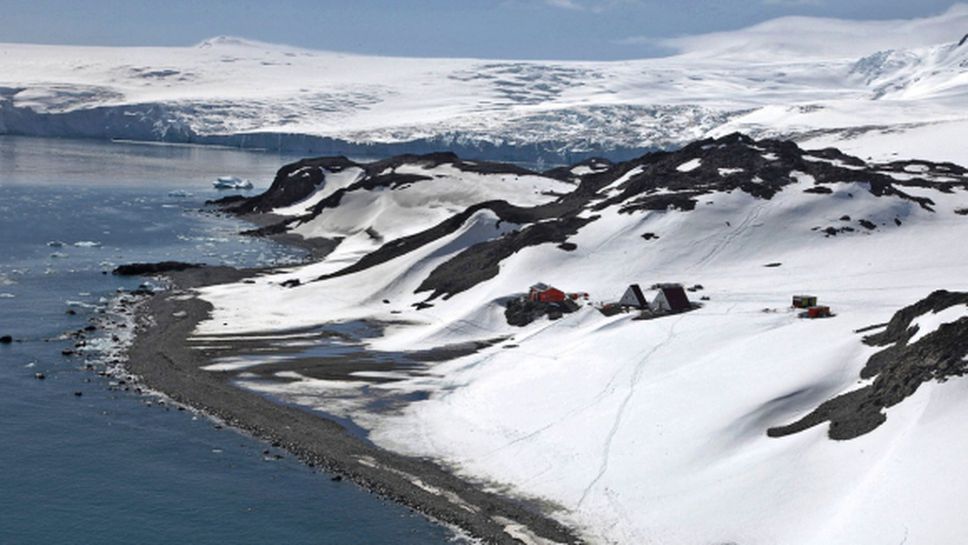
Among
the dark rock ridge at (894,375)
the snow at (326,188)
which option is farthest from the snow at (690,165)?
the snow at (326,188)

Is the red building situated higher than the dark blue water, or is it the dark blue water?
the red building

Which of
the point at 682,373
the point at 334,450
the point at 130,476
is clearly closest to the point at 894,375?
the point at 682,373

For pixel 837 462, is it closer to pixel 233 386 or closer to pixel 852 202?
pixel 233 386


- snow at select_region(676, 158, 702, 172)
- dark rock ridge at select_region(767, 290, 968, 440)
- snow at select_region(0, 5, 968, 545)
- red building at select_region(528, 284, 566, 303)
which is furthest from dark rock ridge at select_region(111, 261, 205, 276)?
dark rock ridge at select_region(767, 290, 968, 440)

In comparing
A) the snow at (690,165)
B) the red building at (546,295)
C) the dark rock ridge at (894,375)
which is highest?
the snow at (690,165)

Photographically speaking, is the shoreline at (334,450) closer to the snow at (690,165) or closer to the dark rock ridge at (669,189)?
the dark rock ridge at (669,189)

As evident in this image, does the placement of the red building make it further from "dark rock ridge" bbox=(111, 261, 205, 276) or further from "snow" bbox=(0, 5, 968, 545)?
"dark rock ridge" bbox=(111, 261, 205, 276)
